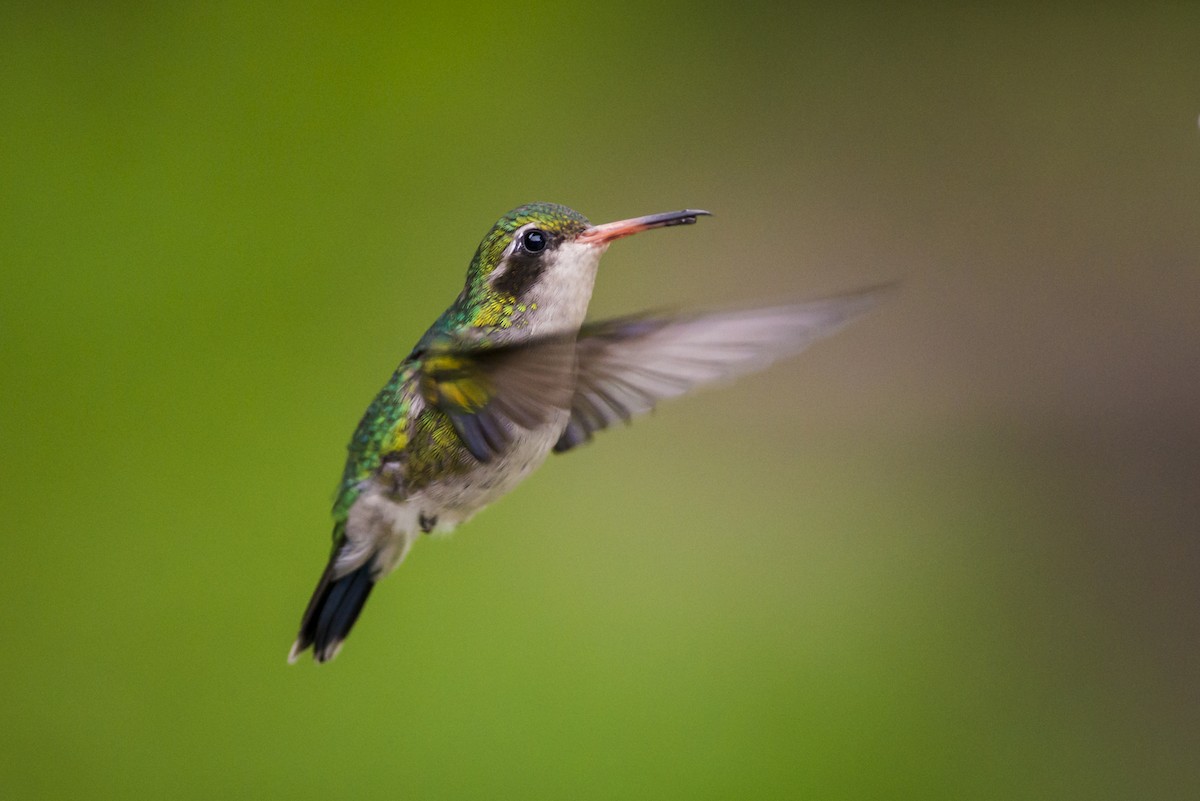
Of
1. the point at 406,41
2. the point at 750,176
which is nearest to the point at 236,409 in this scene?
the point at 406,41

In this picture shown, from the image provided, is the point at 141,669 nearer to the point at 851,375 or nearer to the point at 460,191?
the point at 460,191

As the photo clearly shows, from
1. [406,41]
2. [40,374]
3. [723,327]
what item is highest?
[406,41]

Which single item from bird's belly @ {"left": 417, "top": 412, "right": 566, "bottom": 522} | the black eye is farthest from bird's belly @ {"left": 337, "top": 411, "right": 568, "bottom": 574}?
the black eye

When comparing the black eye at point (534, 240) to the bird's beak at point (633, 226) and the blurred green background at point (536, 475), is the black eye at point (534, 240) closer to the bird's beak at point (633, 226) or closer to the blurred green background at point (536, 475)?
the bird's beak at point (633, 226)

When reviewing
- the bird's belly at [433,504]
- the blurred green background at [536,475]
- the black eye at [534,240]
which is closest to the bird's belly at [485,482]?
the bird's belly at [433,504]

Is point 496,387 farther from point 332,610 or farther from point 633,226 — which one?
point 332,610

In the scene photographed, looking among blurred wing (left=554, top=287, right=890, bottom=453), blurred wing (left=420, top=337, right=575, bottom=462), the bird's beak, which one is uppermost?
the bird's beak

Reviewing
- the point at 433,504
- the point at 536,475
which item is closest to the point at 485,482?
the point at 433,504

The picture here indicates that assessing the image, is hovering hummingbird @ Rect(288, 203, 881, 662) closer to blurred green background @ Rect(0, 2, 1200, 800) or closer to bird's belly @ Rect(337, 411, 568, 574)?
bird's belly @ Rect(337, 411, 568, 574)
